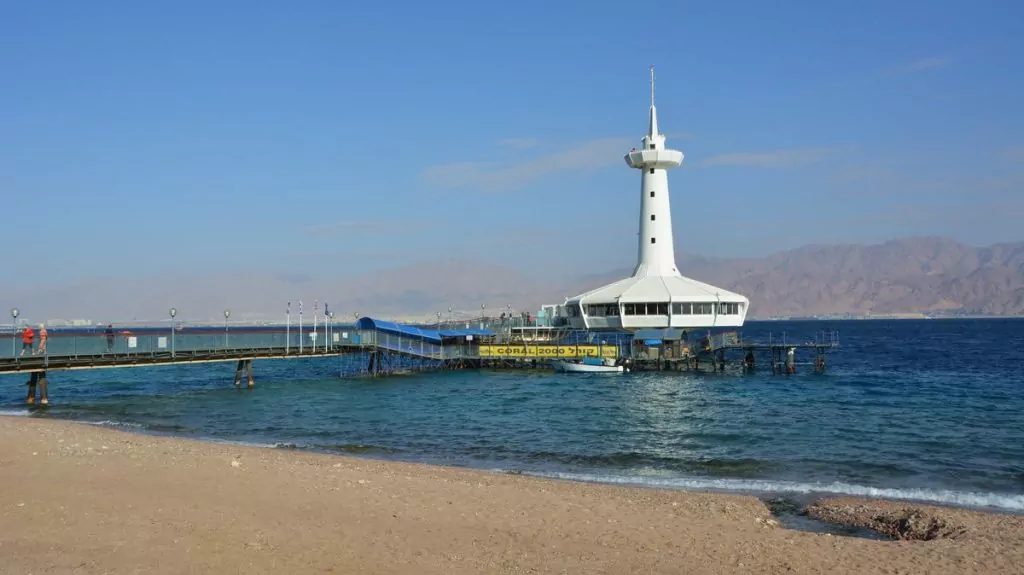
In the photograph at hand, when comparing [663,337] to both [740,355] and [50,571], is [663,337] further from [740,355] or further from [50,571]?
[50,571]

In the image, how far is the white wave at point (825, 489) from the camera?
1847 centimetres

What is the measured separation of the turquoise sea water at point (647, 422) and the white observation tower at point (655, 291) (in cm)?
575

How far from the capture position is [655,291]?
5966 cm

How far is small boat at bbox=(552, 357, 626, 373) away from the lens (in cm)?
5522

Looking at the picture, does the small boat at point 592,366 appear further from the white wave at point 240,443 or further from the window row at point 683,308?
the white wave at point 240,443

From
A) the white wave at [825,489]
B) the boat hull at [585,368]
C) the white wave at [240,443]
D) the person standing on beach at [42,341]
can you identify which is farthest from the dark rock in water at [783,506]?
the boat hull at [585,368]

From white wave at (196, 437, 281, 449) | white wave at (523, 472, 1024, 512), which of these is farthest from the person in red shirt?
white wave at (523, 472, 1024, 512)

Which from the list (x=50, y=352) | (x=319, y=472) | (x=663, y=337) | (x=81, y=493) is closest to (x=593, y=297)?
(x=663, y=337)

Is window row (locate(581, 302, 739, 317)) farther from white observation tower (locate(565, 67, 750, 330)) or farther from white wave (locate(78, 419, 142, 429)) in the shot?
white wave (locate(78, 419, 142, 429))

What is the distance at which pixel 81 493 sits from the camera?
50.9ft

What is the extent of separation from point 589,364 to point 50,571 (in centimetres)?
4631

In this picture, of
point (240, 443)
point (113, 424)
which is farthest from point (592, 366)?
point (240, 443)

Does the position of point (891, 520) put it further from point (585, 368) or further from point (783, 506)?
point (585, 368)

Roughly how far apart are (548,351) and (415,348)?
902cm
